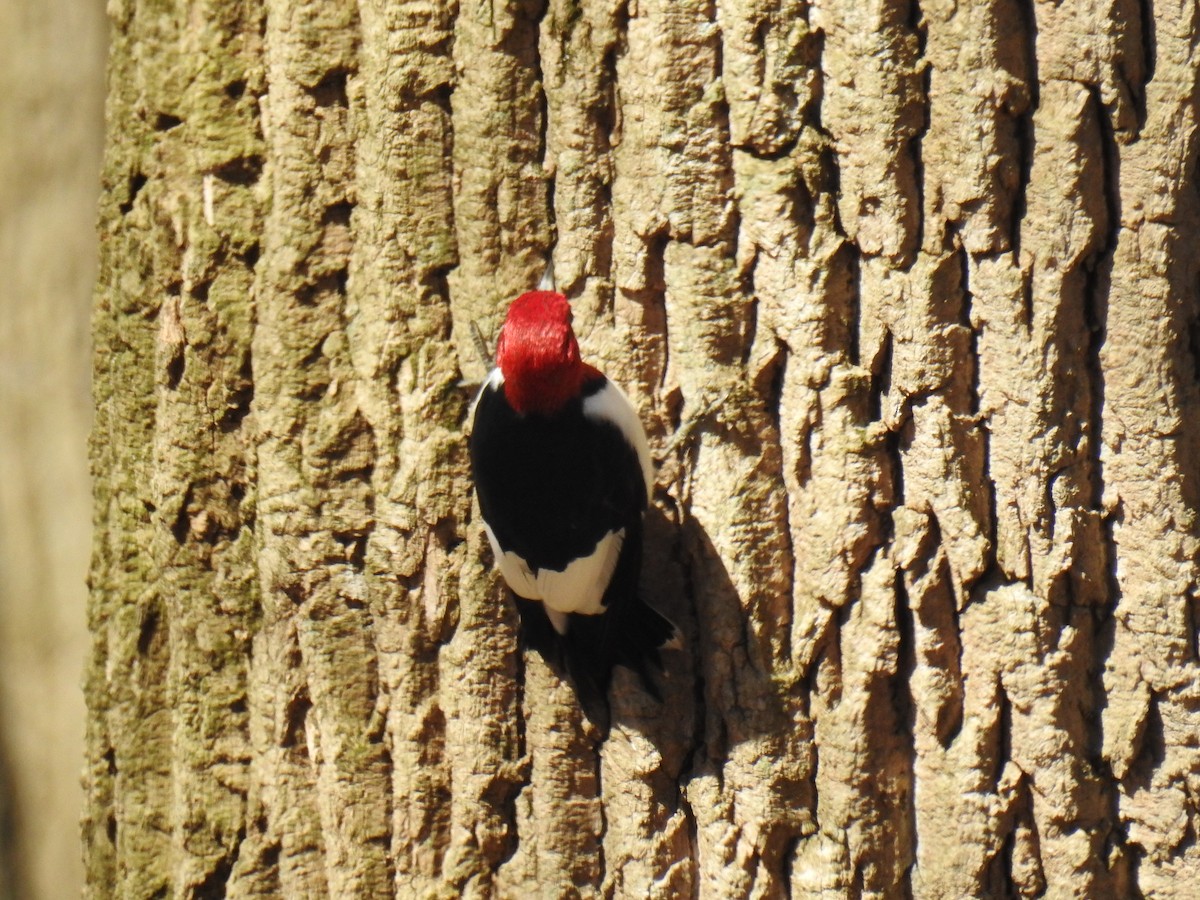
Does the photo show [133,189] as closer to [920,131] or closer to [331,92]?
[331,92]

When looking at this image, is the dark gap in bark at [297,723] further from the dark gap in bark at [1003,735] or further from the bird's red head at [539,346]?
the dark gap in bark at [1003,735]

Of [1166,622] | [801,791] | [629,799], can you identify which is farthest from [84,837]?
[1166,622]

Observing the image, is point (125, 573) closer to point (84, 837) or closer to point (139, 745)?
point (139, 745)

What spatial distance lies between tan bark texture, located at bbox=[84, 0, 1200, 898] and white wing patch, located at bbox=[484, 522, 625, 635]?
0.25ft

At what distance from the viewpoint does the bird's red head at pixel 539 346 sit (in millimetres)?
1975

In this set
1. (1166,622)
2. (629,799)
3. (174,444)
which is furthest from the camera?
(174,444)

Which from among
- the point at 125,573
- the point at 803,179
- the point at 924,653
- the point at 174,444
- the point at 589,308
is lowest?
the point at 924,653

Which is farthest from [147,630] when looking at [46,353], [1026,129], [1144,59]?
[1144,59]

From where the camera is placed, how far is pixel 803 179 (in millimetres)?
1934

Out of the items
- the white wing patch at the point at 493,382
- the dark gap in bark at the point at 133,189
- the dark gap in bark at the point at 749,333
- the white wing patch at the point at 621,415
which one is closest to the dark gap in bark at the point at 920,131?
the dark gap in bark at the point at 749,333

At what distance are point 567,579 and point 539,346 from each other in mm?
407

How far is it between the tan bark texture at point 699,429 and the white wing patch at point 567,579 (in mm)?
77

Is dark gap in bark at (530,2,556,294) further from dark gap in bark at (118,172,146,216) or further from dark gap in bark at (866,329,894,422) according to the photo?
dark gap in bark at (118,172,146,216)

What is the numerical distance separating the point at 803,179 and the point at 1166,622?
87cm
